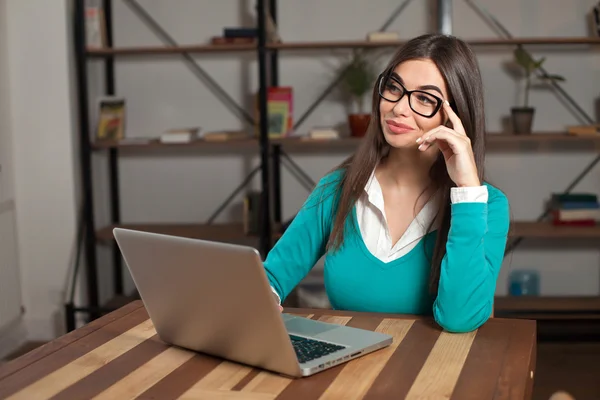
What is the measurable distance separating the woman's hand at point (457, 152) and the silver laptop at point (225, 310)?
39 centimetres

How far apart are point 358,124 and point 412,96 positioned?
85.1 inches

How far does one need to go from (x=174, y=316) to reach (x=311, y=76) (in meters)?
2.92

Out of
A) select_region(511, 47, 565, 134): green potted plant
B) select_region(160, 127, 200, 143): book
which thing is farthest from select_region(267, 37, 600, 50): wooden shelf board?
select_region(160, 127, 200, 143): book

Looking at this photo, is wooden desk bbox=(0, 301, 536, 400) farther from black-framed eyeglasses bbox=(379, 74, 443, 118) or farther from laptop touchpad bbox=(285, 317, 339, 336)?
black-framed eyeglasses bbox=(379, 74, 443, 118)

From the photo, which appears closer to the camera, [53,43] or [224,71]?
[53,43]

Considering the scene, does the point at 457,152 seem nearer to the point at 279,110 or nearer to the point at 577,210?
the point at 279,110

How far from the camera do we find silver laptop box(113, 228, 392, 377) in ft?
4.32

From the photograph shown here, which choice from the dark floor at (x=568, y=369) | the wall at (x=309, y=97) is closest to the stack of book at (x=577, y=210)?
the wall at (x=309, y=97)

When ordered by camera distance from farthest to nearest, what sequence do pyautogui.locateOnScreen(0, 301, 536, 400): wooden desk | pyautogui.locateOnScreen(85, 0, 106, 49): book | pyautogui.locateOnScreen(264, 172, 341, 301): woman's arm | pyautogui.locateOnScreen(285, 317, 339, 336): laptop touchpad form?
pyautogui.locateOnScreen(85, 0, 106, 49): book < pyautogui.locateOnScreen(264, 172, 341, 301): woman's arm < pyautogui.locateOnScreen(285, 317, 339, 336): laptop touchpad < pyautogui.locateOnScreen(0, 301, 536, 400): wooden desk

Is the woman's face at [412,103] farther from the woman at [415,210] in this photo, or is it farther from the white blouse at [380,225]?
the white blouse at [380,225]

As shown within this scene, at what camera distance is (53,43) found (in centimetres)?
396

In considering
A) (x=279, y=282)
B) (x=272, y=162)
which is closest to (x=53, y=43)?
(x=272, y=162)

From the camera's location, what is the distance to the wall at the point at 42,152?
3953mm

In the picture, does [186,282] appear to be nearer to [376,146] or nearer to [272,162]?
[376,146]
